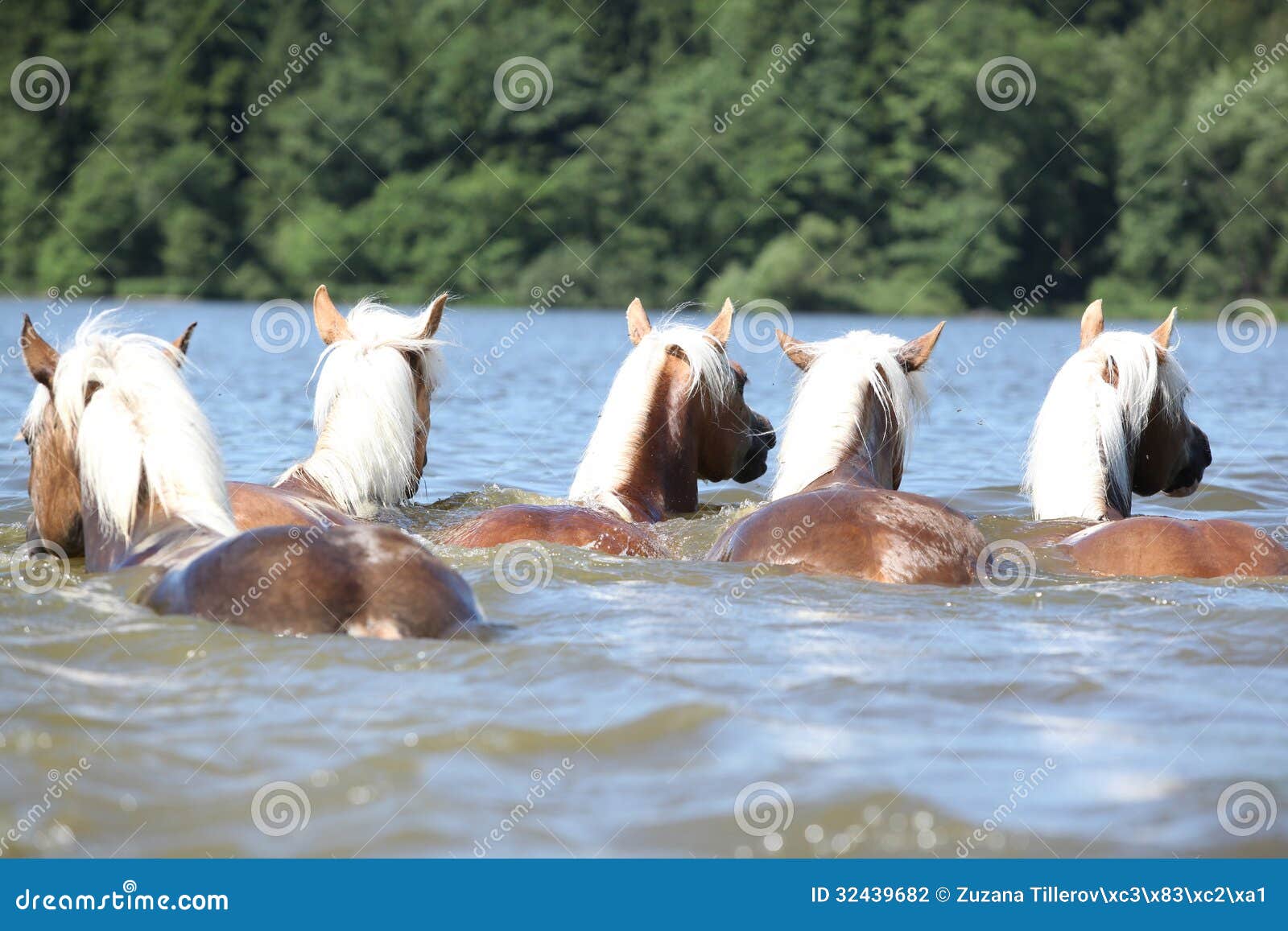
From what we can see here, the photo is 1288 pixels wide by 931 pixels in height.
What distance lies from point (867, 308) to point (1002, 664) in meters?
42.1

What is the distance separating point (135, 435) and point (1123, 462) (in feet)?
12.7

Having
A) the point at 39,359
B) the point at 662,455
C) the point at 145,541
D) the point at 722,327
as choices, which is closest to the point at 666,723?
the point at 145,541

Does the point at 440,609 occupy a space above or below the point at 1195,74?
below

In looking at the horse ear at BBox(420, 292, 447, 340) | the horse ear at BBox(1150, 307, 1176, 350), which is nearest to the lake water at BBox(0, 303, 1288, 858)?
the horse ear at BBox(420, 292, 447, 340)

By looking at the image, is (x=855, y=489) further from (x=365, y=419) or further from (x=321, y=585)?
(x=321, y=585)

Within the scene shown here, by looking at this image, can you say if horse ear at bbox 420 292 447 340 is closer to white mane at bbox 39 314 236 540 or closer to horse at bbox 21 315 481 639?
horse at bbox 21 315 481 639

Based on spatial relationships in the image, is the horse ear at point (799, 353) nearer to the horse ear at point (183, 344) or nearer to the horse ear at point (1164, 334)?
the horse ear at point (1164, 334)

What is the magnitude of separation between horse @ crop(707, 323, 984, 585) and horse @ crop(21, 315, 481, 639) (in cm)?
142

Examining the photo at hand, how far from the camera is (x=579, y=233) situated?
53.2 m

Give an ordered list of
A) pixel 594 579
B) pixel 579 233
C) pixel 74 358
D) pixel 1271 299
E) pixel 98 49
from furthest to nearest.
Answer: pixel 98 49, pixel 579 233, pixel 1271 299, pixel 594 579, pixel 74 358

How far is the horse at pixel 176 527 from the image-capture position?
379cm

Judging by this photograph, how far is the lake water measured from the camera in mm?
3090
